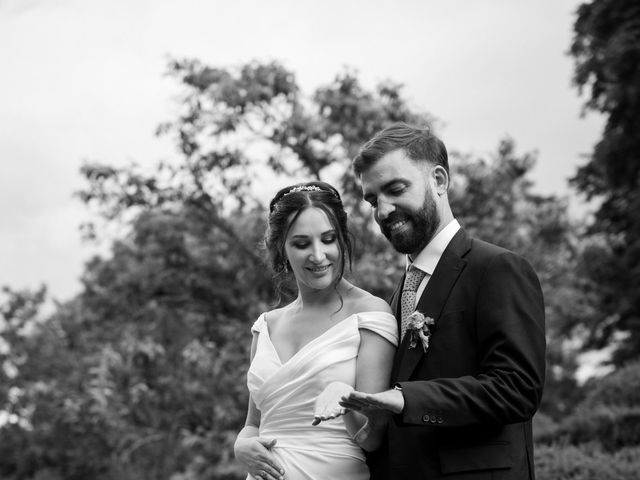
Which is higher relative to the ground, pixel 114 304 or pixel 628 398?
pixel 114 304

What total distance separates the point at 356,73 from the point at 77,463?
1563 cm

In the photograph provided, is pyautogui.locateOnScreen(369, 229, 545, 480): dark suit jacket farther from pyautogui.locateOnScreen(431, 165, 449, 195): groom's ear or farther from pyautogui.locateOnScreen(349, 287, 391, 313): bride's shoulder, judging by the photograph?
pyautogui.locateOnScreen(349, 287, 391, 313): bride's shoulder

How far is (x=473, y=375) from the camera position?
311 cm

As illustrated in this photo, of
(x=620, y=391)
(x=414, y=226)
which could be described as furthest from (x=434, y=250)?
(x=620, y=391)

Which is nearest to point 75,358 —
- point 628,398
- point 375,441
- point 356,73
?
point 356,73

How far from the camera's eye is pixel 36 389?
17.6m

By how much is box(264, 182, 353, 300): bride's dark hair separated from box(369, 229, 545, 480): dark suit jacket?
0.69 m

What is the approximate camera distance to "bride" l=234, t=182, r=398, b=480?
11.8 feet

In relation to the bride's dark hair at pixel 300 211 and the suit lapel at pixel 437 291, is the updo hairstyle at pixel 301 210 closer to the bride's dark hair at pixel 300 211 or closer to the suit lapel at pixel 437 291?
the bride's dark hair at pixel 300 211

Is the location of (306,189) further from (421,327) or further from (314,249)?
(421,327)

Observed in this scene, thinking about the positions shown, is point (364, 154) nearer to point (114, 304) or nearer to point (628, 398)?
point (628, 398)

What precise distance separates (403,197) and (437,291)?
15.2 inches

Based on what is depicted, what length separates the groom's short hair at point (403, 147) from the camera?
3.33 metres

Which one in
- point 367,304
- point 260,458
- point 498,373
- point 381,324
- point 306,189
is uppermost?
point 306,189
